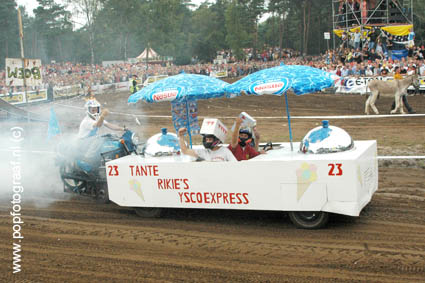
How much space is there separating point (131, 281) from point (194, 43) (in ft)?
207

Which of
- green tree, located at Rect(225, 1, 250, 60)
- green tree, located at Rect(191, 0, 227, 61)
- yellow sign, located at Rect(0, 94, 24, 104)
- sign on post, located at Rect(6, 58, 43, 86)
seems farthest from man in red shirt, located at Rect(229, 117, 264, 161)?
green tree, located at Rect(191, 0, 227, 61)

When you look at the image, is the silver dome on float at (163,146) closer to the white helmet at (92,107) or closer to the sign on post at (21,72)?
the white helmet at (92,107)

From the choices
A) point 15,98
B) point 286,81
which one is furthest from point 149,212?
point 15,98

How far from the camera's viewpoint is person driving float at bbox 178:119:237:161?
7.48m

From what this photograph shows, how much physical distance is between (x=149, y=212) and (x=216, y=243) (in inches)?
76.3

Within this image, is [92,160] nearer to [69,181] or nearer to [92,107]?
[69,181]

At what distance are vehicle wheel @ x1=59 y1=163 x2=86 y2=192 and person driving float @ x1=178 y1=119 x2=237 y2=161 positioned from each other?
289cm

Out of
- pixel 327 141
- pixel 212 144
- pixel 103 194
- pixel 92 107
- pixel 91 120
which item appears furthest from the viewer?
pixel 91 120

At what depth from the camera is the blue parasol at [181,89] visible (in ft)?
28.3

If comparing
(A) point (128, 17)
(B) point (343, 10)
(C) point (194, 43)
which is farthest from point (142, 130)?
(C) point (194, 43)

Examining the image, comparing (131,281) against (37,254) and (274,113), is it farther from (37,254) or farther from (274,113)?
(274,113)

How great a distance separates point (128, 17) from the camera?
57.4 meters

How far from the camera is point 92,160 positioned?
30.9ft

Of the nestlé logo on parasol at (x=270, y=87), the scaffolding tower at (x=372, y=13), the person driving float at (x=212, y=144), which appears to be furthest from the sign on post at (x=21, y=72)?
the scaffolding tower at (x=372, y=13)
